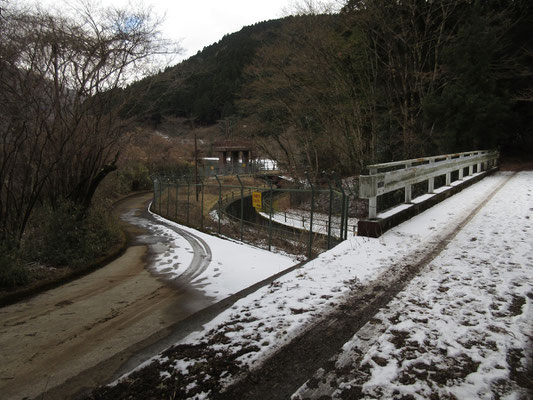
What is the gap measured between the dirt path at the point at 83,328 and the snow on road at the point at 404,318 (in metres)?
0.90

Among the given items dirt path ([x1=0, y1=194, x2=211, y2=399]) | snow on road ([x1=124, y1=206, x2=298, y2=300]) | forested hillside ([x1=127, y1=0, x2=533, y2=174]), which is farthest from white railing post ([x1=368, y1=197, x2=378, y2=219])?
forested hillside ([x1=127, y1=0, x2=533, y2=174])

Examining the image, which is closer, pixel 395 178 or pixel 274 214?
pixel 395 178

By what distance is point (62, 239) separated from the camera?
8.97m

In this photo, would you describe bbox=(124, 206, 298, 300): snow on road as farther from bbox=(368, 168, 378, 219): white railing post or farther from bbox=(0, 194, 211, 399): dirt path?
bbox=(368, 168, 378, 219): white railing post

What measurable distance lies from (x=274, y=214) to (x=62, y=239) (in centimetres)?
1368

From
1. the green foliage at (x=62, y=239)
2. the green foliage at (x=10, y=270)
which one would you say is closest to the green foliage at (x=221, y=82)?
the green foliage at (x=62, y=239)

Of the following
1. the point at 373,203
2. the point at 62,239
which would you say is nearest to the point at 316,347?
the point at 373,203

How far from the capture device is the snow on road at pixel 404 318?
2.53 m

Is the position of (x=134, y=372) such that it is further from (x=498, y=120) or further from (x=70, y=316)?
(x=498, y=120)

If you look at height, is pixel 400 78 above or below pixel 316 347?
above

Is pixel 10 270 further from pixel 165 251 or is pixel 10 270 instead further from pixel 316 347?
pixel 316 347

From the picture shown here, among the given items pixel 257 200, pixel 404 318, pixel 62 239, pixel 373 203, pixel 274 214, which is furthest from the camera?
pixel 274 214

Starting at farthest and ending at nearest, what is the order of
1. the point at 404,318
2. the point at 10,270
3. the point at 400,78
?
the point at 400,78
the point at 10,270
the point at 404,318

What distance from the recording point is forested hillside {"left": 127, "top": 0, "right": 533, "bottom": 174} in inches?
755
